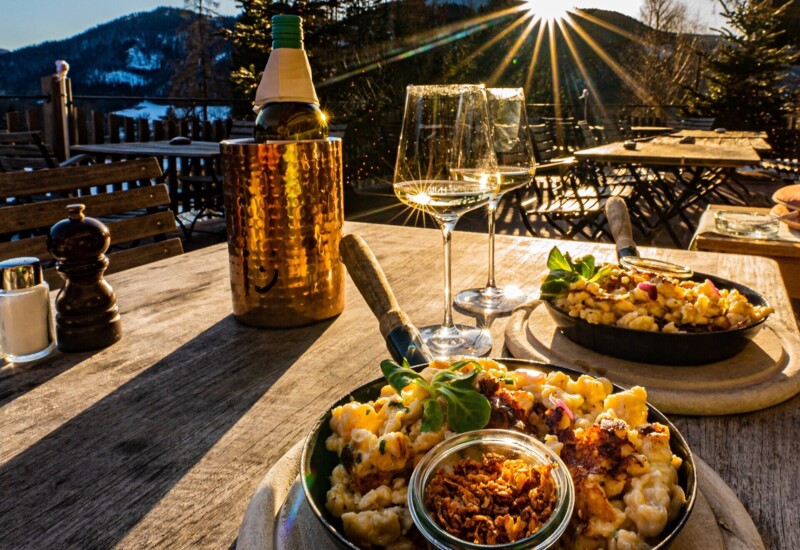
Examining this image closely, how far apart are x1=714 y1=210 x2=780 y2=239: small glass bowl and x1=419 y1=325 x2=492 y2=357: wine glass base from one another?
159cm

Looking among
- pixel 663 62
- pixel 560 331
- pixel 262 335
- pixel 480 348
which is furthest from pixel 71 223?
pixel 663 62

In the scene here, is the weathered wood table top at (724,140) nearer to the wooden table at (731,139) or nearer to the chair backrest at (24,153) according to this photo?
the wooden table at (731,139)

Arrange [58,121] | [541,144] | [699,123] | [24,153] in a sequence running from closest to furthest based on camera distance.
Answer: [24,153]
[58,121]
[541,144]
[699,123]

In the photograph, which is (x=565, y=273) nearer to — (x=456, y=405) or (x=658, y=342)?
(x=658, y=342)

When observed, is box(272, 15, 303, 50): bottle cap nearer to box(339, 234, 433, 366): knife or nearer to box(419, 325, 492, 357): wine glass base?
box(339, 234, 433, 366): knife

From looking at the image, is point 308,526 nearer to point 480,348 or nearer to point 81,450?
point 81,450

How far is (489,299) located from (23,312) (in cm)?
79

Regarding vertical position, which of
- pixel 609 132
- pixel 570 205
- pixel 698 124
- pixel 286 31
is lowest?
pixel 570 205

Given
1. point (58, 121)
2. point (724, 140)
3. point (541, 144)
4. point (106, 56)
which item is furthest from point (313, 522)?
point (106, 56)

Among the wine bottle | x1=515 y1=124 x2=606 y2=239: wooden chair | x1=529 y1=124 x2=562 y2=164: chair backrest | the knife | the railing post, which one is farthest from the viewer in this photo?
the railing post

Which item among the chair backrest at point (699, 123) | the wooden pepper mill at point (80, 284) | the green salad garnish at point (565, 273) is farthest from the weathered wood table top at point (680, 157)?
the chair backrest at point (699, 123)

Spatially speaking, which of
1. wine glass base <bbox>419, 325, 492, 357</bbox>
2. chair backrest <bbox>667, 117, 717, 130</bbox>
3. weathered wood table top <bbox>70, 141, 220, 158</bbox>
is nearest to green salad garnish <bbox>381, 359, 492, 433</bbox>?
wine glass base <bbox>419, 325, 492, 357</bbox>

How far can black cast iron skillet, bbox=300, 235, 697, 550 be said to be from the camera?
0.45m

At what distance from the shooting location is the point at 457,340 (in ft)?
3.12
